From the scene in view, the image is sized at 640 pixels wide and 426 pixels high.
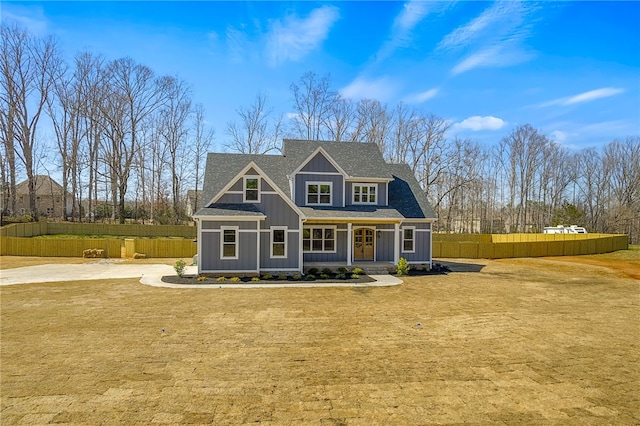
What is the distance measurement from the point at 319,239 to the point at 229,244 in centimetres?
568

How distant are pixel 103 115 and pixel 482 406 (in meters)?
47.6

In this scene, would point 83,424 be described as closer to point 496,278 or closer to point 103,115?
point 496,278

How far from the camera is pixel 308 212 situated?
21.3 metres

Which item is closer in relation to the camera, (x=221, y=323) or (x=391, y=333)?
(x=391, y=333)

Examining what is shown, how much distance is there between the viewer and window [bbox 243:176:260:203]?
20109mm

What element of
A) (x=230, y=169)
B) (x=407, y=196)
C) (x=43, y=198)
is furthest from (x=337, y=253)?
(x=43, y=198)

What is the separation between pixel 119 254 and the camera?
29.3 meters

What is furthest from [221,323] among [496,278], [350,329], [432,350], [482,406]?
[496,278]

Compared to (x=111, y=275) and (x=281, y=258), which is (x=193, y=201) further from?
(x=281, y=258)

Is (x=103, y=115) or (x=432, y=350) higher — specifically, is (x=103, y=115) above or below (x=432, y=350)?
above

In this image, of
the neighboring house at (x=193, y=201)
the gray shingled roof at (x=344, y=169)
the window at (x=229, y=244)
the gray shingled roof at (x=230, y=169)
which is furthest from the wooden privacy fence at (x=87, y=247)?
the neighboring house at (x=193, y=201)

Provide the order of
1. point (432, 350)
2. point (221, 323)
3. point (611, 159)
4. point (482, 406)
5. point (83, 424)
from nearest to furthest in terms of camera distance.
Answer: point (83, 424)
point (482, 406)
point (432, 350)
point (221, 323)
point (611, 159)

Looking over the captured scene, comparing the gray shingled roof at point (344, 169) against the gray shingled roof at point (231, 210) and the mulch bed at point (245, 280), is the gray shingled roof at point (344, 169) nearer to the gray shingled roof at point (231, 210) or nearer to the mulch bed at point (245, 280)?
the gray shingled roof at point (231, 210)

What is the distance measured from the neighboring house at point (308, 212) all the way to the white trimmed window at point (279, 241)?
56 millimetres
